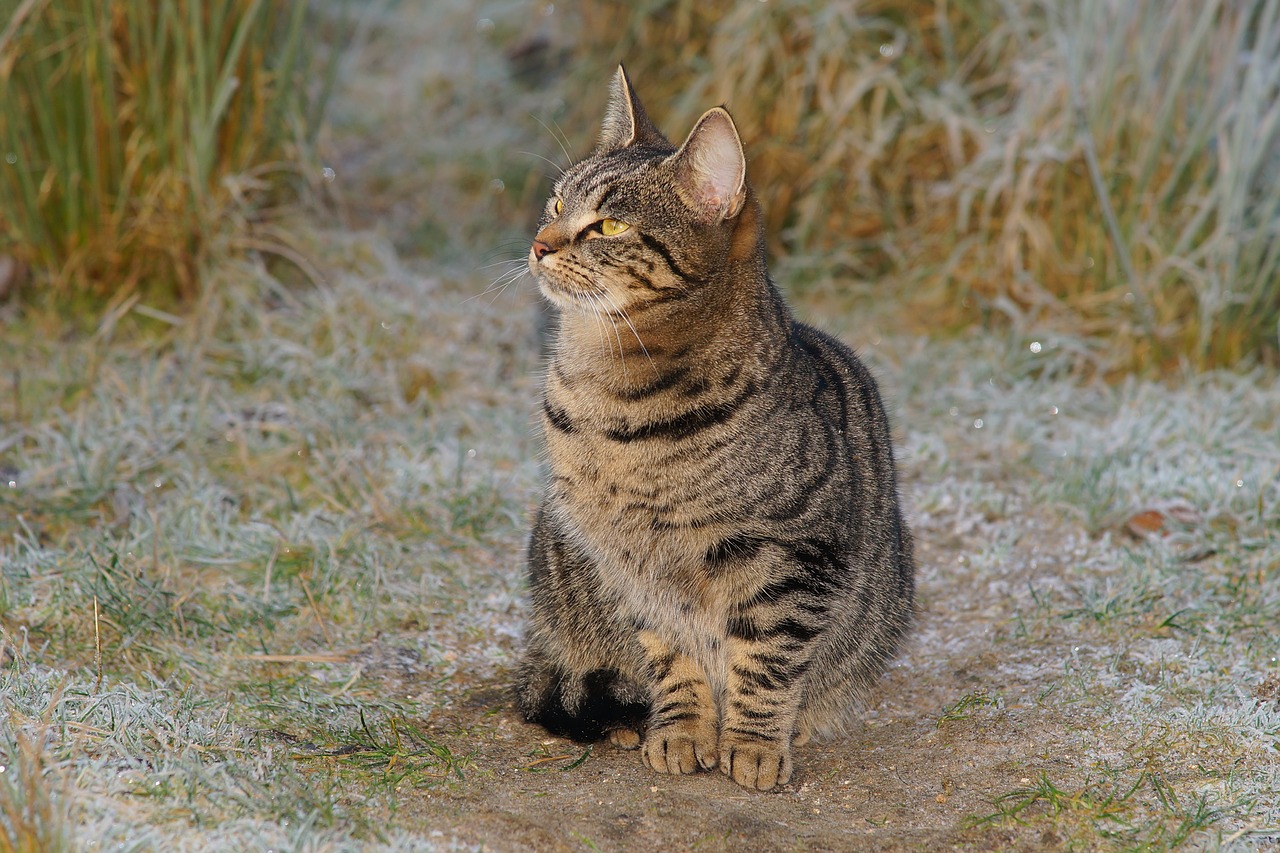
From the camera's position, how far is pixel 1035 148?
4.51 m

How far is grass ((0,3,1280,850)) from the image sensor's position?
2.24 m

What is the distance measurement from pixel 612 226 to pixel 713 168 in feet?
0.73

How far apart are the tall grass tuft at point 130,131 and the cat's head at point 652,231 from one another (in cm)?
210

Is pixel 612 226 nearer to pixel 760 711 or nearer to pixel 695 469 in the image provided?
pixel 695 469

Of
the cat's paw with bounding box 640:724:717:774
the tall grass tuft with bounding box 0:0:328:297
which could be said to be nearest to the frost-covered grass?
the cat's paw with bounding box 640:724:717:774

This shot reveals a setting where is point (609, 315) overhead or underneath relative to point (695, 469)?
overhead

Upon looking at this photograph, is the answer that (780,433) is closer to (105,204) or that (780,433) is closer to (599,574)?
(599,574)

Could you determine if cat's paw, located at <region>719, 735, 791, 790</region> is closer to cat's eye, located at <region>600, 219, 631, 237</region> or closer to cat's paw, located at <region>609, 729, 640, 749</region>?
cat's paw, located at <region>609, 729, 640, 749</region>

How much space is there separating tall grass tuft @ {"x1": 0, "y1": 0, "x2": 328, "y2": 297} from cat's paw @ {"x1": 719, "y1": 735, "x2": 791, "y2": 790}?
8.79 feet

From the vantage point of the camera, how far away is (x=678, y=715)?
2.58 metres

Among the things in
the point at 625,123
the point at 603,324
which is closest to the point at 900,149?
the point at 625,123

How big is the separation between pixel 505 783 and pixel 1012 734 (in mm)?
1034

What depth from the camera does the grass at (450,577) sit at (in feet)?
7.35

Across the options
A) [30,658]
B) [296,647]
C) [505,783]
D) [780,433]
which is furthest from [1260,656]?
[30,658]
